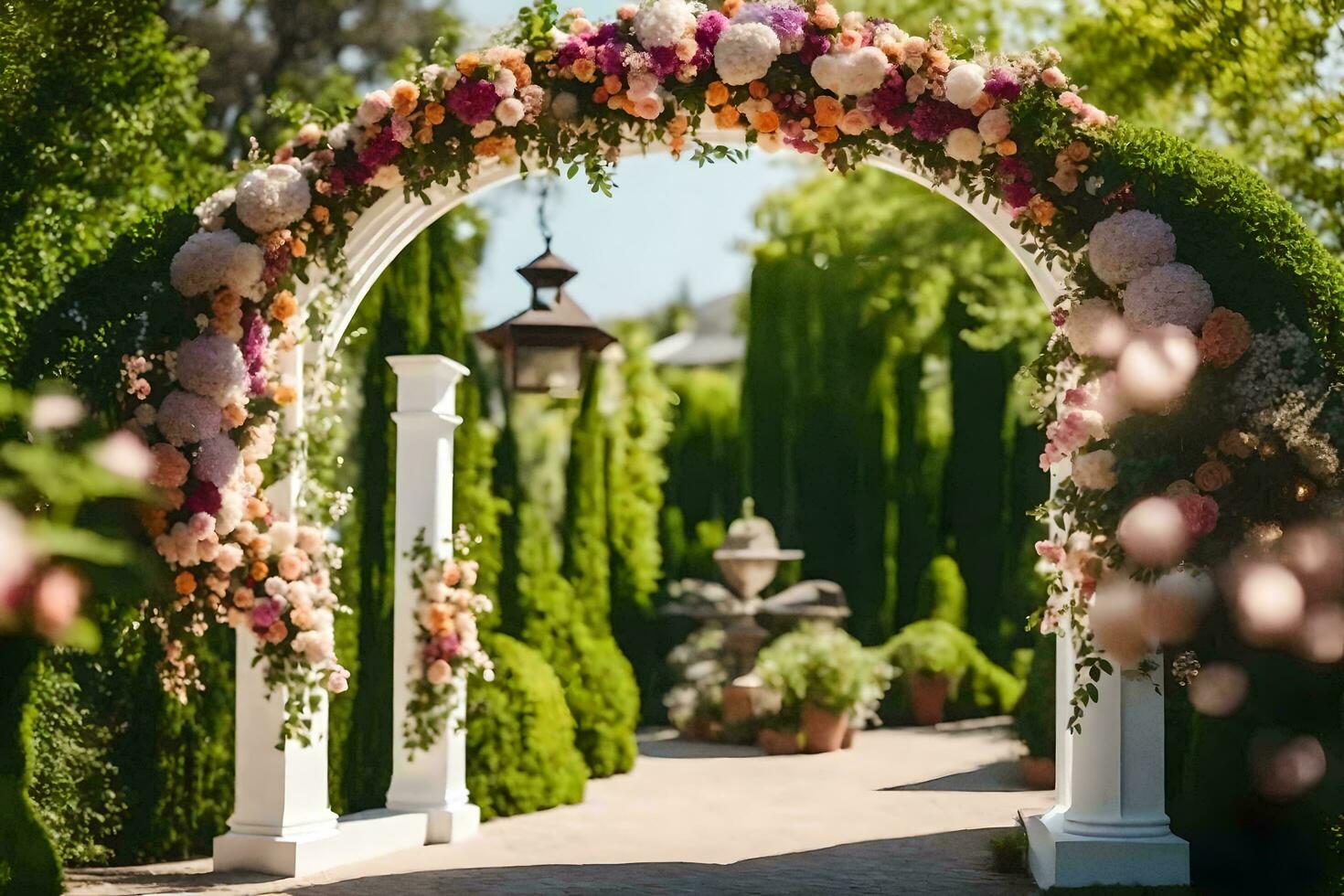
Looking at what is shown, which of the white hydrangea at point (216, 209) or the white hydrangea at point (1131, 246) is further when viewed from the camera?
the white hydrangea at point (216, 209)

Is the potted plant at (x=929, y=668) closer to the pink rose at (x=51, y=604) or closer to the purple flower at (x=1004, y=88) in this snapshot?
the purple flower at (x=1004, y=88)

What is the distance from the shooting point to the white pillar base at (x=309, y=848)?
23.0 feet

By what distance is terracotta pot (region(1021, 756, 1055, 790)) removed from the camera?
11.2 metres

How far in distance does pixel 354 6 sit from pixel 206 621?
13.8 metres

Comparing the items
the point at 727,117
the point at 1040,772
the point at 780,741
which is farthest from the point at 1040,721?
the point at 727,117

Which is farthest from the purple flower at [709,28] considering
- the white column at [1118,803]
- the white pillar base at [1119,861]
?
the white pillar base at [1119,861]

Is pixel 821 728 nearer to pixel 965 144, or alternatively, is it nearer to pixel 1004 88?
pixel 965 144

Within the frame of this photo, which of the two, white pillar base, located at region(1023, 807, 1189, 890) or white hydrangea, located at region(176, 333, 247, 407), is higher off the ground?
white hydrangea, located at region(176, 333, 247, 407)

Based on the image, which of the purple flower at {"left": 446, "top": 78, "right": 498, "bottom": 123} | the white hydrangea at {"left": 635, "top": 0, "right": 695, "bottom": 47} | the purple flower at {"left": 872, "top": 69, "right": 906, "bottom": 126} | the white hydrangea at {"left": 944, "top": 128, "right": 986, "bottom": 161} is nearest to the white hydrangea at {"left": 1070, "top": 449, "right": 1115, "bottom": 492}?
the white hydrangea at {"left": 944, "top": 128, "right": 986, "bottom": 161}

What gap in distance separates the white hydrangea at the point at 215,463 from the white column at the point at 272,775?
578 mm

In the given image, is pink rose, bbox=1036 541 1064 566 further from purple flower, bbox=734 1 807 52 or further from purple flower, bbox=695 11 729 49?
purple flower, bbox=695 11 729 49

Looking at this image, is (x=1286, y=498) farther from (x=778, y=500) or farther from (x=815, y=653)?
(x=778, y=500)

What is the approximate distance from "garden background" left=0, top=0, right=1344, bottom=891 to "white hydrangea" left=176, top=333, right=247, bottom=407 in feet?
1.31

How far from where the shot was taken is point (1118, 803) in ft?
20.9
